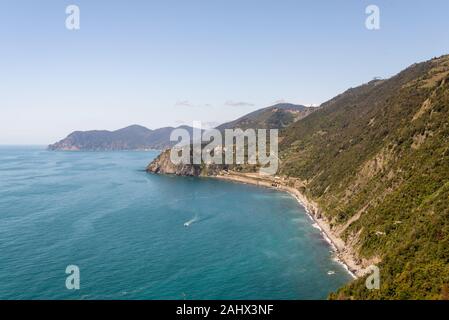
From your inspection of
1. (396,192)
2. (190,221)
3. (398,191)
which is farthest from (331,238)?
(190,221)

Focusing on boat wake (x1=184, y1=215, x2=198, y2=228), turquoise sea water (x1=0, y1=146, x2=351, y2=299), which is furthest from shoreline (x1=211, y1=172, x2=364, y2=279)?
boat wake (x1=184, y1=215, x2=198, y2=228)

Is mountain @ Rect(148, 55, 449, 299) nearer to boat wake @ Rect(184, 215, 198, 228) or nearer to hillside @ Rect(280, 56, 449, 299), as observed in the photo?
hillside @ Rect(280, 56, 449, 299)

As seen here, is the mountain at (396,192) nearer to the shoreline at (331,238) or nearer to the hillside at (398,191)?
the hillside at (398,191)

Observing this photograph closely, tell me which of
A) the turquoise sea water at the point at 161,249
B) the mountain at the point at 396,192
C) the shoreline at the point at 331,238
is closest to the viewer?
the mountain at the point at 396,192

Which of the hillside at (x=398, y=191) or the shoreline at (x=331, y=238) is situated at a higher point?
the hillside at (x=398, y=191)

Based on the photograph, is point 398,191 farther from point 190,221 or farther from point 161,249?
point 190,221

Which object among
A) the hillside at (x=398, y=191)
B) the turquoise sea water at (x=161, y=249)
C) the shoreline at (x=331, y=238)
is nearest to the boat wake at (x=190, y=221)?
the turquoise sea water at (x=161, y=249)
